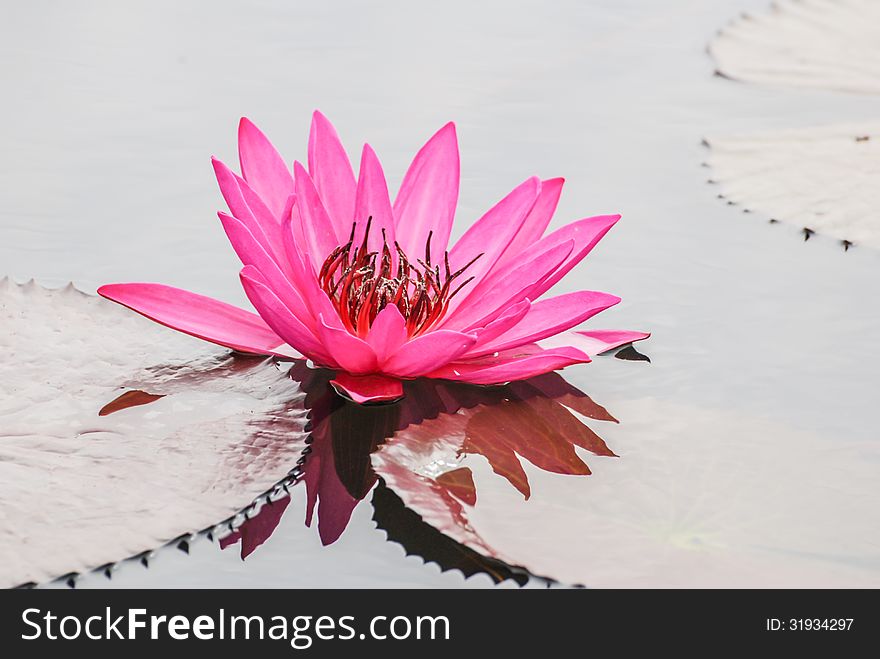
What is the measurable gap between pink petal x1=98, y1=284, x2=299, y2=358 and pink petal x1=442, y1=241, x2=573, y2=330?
24 cm

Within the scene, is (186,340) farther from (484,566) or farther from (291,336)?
(484,566)

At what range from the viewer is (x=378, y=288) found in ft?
4.62

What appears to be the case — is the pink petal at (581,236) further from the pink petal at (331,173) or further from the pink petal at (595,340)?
the pink petal at (331,173)

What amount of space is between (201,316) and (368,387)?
255 mm

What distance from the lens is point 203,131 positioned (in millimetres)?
2170

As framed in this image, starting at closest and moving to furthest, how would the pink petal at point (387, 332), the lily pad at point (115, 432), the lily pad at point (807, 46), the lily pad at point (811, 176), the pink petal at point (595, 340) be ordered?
the lily pad at point (115, 432) < the pink petal at point (387, 332) < the pink petal at point (595, 340) < the lily pad at point (811, 176) < the lily pad at point (807, 46)

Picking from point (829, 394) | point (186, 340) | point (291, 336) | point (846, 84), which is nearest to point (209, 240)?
point (186, 340)

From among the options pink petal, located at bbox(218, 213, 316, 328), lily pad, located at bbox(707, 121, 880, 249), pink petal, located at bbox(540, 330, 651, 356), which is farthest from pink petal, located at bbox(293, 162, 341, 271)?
lily pad, located at bbox(707, 121, 880, 249)

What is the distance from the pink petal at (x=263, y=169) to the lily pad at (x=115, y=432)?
23 cm

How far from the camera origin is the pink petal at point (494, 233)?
1528 millimetres

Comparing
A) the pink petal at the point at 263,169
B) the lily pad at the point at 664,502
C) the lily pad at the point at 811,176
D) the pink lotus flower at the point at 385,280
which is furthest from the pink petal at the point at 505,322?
the lily pad at the point at 811,176

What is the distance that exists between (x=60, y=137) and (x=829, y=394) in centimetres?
150

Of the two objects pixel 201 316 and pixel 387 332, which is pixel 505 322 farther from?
pixel 201 316

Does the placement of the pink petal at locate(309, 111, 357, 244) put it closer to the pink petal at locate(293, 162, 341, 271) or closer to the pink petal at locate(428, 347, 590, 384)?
the pink petal at locate(293, 162, 341, 271)
